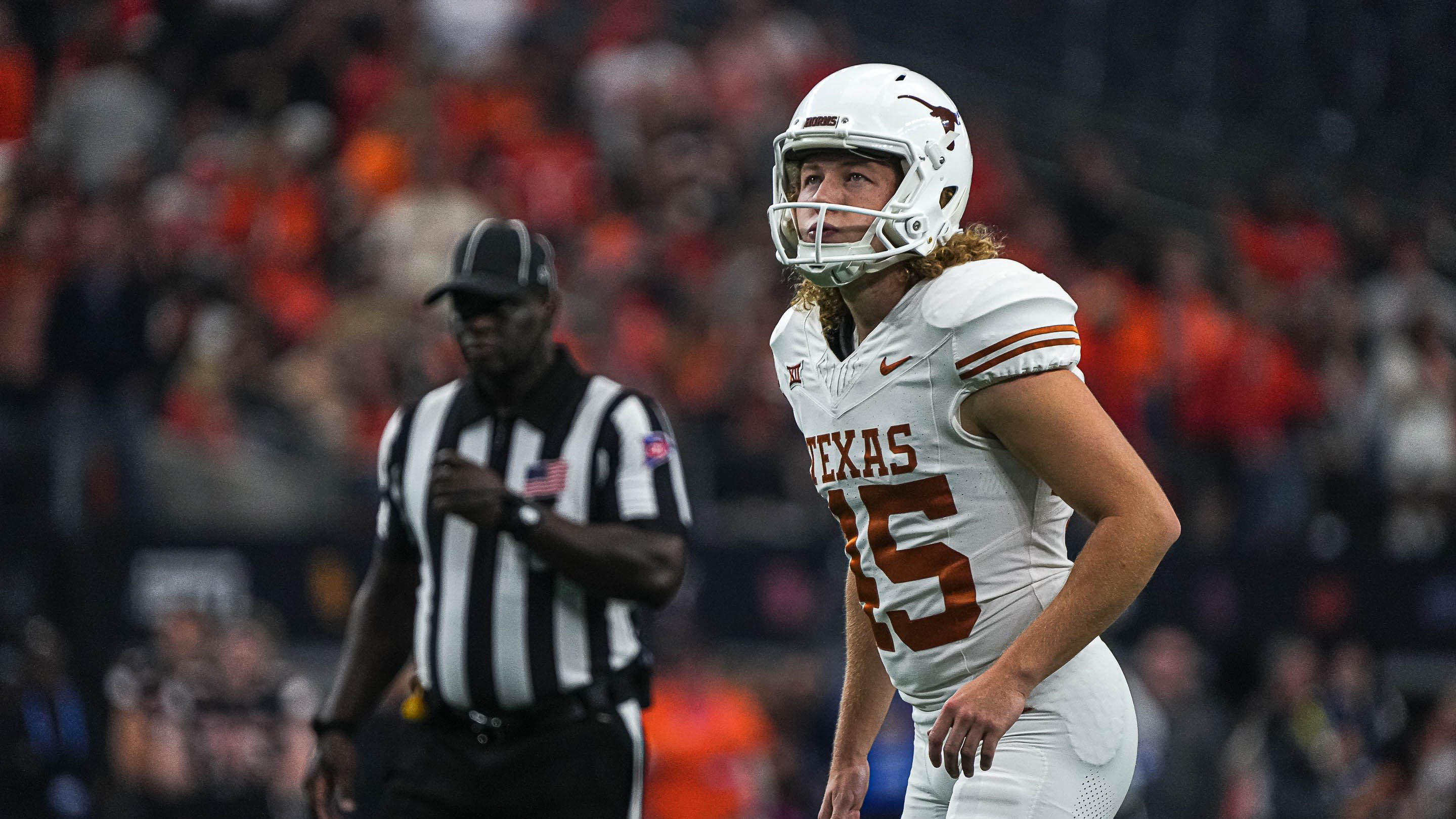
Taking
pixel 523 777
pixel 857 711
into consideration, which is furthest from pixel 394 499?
pixel 857 711

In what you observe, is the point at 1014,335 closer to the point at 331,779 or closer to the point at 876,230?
the point at 876,230

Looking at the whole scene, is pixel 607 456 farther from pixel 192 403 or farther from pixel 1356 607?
pixel 1356 607

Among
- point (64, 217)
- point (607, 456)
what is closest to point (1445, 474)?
point (607, 456)

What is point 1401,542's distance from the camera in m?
9.49

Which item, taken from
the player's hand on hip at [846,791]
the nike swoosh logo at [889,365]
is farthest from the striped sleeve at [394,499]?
the nike swoosh logo at [889,365]

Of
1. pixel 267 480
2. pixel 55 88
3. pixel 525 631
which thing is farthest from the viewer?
pixel 55 88

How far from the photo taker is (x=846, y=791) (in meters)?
3.32

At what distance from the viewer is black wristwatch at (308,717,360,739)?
4.37 metres

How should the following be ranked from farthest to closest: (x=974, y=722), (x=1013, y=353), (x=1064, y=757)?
(x=1064, y=757), (x=1013, y=353), (x=974, y=722)

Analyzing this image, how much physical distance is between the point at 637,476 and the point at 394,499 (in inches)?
24.8

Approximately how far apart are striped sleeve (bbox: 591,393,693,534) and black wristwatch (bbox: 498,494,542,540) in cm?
29

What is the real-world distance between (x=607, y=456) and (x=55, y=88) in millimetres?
7504

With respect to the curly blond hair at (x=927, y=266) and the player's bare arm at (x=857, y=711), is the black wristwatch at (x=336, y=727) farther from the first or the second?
the curly blond hair at (x=927, y=266)

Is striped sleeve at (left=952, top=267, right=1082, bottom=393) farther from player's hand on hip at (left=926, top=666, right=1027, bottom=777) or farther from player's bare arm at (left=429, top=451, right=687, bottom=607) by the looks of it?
player's bare arm at (left=429, top=451, right=687, bottom=607)
